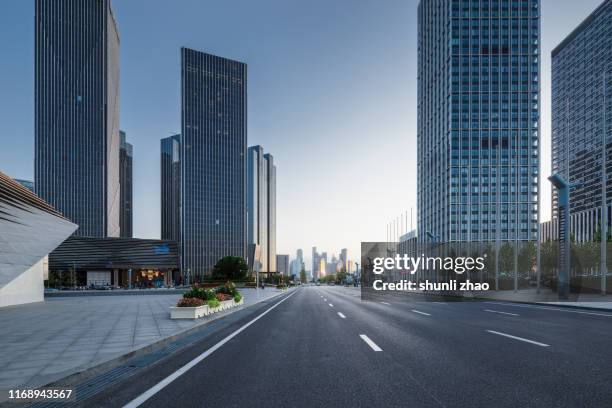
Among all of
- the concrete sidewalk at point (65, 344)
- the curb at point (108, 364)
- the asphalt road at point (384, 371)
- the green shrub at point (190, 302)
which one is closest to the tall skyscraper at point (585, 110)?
the asphalt road at point (384, 371)

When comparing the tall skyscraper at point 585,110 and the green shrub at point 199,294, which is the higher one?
the tall skyscraper at point 585,110

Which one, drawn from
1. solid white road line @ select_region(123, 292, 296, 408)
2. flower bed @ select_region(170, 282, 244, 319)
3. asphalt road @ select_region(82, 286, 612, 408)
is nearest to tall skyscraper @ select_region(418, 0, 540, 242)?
flower bed @ select_region(170, 282, 244, 319)

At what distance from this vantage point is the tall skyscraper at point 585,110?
312 ft

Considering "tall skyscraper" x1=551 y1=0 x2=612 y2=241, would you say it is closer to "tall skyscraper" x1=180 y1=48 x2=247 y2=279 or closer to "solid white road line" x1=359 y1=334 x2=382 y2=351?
"solid white road line" x1=359 y1=334 x2=382 y2=351

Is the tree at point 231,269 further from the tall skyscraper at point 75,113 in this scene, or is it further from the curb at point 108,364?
the curb at point 108,364

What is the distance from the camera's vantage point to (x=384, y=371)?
637cm

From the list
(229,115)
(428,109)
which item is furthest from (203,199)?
(428,109)

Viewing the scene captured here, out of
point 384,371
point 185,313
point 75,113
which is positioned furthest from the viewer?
point 75,113

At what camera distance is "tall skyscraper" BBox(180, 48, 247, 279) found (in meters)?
150

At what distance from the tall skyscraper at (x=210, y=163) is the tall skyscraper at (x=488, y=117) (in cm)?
8444

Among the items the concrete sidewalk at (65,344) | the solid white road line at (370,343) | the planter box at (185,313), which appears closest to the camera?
the concrete sidewalk at (65,344)

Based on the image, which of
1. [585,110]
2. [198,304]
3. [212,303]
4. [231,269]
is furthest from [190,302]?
[585,110]

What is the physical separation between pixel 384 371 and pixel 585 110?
12193cm

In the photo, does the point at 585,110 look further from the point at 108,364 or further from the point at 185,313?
the point at 108,364
